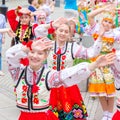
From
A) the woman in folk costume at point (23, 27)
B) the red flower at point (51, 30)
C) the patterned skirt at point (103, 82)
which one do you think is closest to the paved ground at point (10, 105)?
the patterned skirt at point (103, 82)

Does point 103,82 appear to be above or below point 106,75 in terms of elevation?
below

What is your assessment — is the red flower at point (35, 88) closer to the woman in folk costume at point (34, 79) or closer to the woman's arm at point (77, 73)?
the woman in folk costume at point (34, 79)

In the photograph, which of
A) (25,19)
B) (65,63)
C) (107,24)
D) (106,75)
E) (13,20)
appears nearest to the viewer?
(65,63)

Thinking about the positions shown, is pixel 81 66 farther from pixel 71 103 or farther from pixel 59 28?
pixel 71 103

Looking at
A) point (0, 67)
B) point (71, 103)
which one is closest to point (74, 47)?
point (71, 103)

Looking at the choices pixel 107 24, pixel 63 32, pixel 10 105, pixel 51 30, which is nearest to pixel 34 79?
pixel 63 32

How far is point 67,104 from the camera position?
4.86 metres

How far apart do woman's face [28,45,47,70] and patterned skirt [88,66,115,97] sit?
202 centimetres

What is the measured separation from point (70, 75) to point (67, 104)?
1.50m

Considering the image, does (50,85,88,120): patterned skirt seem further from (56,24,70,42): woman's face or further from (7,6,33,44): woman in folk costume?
(7,6,33,44): woman in folk costume

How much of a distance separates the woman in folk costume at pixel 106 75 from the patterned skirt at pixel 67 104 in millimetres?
667

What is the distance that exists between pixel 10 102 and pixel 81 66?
319cm

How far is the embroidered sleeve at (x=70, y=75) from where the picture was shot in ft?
10.9

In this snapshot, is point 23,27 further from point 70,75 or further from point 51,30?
point 70,75
